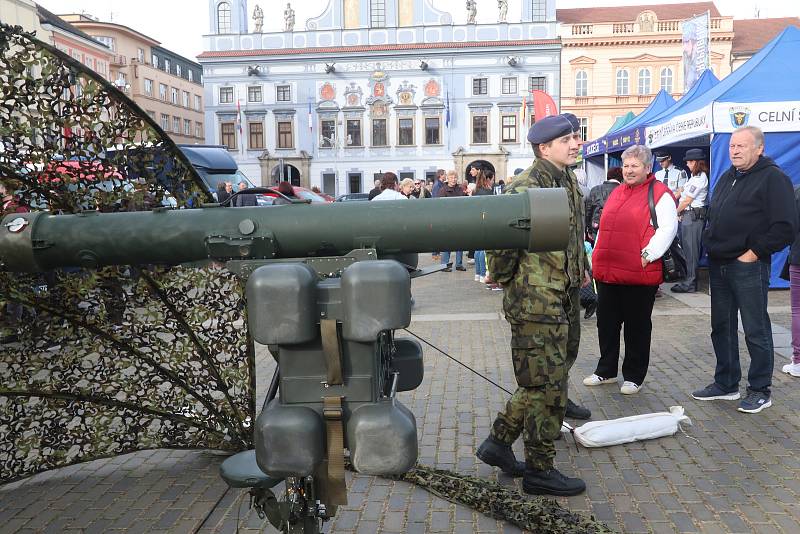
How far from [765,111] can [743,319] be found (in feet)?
18.8

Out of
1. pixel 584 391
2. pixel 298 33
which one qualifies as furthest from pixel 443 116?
pixel 584 391

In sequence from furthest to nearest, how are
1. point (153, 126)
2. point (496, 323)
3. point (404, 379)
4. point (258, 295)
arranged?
point (496, 323) < point (153, 126) < point (404, 379) < point (258, 295)

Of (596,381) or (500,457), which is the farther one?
(596,381)

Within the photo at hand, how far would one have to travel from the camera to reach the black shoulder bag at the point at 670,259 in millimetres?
4887

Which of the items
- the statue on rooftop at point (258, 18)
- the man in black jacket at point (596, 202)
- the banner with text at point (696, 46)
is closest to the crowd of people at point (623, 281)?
the man in black jacket at point (596, 202)

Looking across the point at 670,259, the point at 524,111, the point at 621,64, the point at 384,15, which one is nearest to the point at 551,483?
the point at 670,259

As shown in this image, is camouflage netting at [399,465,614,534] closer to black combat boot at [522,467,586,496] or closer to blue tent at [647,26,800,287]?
black combat boot at [522,467,586,496]

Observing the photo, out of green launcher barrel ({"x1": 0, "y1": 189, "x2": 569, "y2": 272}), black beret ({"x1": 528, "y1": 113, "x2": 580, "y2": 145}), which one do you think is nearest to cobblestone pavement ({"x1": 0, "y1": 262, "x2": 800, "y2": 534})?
green launcher barrel ({"x1": 0, "y1": 189, "x2": 569, "y2": 272})

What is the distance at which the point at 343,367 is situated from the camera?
1.90 metres

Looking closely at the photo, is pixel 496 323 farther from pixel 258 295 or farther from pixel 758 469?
pixel 258 295

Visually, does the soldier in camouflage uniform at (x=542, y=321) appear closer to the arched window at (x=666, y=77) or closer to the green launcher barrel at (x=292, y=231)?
the green launcher barrel at (x=292, y=231)

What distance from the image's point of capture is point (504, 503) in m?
3.33

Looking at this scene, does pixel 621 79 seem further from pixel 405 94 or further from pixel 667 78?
pixel 405 94

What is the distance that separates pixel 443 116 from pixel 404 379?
45.6m
